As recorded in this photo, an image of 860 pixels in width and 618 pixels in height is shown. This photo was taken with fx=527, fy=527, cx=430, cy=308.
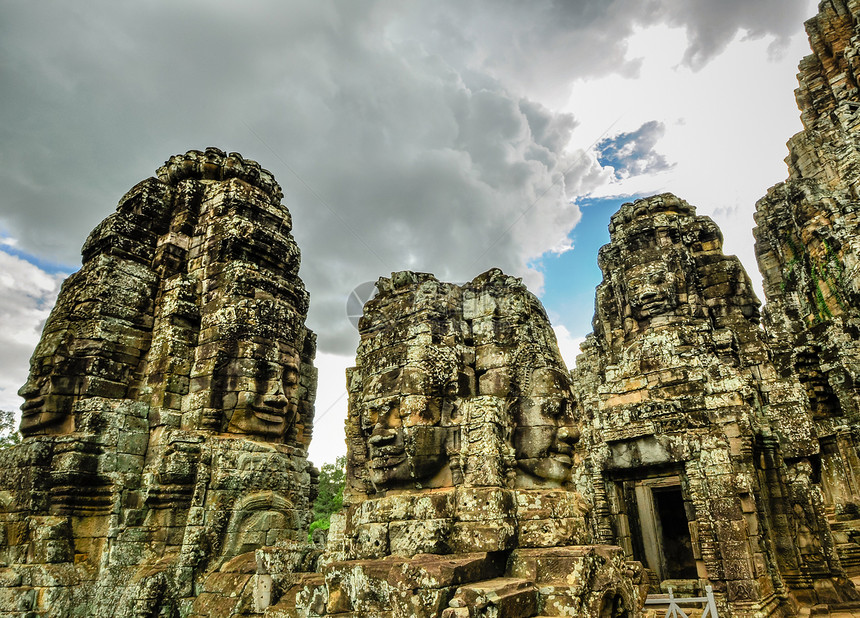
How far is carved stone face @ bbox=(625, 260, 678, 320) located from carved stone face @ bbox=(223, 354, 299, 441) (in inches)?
345

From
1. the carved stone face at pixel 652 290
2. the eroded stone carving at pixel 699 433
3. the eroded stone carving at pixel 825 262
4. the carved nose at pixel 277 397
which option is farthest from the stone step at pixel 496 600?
the eroded stone carving at pixel 825 262

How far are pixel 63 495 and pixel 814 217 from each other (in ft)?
81.4

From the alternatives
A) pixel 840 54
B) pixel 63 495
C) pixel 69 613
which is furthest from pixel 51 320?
pixel 840 54

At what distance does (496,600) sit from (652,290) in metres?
10.6

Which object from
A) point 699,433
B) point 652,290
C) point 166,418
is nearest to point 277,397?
point 166,418

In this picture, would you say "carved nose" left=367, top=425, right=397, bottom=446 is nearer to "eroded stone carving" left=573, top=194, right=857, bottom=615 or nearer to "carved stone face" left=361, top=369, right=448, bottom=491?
"carved stone face" left=361, top=369, right=448, bottom=491

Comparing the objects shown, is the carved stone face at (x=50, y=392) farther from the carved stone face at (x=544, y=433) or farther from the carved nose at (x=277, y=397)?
the carved stone face at (x=544, y=433)

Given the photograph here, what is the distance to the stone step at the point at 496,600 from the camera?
3.39 m

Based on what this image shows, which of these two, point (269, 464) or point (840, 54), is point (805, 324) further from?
point (269, 464)

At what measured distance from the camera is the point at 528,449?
195 inches

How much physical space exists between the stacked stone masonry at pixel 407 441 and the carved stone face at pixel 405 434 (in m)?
0.03

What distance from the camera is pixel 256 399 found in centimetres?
779

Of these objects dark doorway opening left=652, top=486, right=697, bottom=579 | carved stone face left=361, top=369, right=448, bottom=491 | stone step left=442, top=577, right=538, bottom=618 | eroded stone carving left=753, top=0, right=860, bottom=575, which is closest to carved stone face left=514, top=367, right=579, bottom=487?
carved stone face left=361, top=369, right=448, bottom=491

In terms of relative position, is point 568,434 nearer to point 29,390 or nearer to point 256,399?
point 256,399
